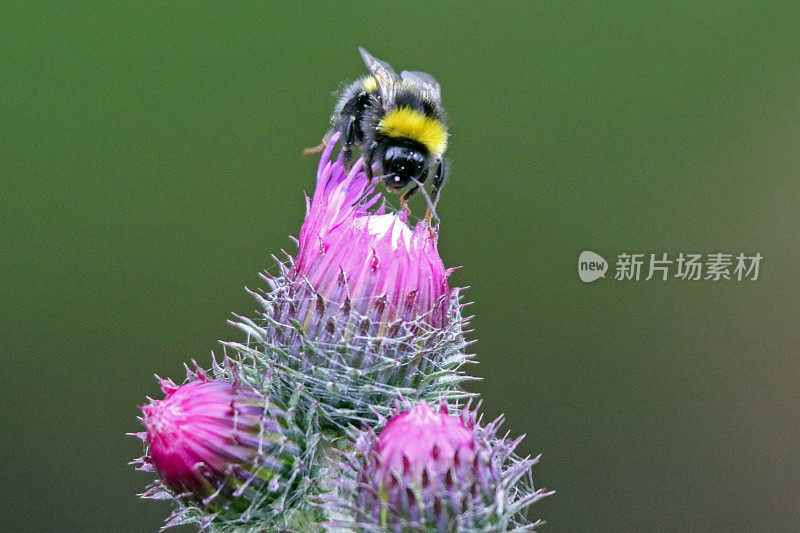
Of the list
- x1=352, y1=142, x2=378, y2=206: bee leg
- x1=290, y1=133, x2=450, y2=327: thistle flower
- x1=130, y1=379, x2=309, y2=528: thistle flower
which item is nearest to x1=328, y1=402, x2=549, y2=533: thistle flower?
x1=130, y1=379, x2=309, y2=528: thistle flower

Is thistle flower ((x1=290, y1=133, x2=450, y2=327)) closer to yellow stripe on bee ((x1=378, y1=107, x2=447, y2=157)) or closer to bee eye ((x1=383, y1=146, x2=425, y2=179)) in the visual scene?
bee eye ((x1=383, y1=146, x2=425, y2=179))

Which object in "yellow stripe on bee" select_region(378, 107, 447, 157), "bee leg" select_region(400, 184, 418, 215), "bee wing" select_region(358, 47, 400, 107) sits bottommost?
"bee leg" select_region(400, 184, 418, 215)

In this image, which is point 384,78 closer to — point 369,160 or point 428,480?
point 369,160

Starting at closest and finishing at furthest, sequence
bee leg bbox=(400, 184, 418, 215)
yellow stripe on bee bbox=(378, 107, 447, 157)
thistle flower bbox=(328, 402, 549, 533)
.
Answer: thistle flower bbox=(328, 402, 549, 533)
bee leg bbox=(400, 184, 418, 215)
yellow stripe on bee bbox=(378, 107, 447, 157)

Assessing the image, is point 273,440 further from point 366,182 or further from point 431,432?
point 366,182

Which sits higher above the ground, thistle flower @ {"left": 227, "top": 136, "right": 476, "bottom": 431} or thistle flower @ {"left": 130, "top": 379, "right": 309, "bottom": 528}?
thistle flower @ {"left": 227, "top": 136, "right": 476, "bottom": 431}

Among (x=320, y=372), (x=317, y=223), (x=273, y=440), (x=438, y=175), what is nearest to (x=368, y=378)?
(x=320, y=372)
